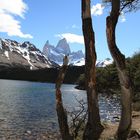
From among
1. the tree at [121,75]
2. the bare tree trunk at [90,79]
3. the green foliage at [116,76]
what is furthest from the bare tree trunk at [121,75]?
the green foliage at [116,76]

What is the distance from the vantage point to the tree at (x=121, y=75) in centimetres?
1617

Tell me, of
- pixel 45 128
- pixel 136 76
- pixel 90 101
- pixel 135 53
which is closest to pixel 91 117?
pixel 90 101

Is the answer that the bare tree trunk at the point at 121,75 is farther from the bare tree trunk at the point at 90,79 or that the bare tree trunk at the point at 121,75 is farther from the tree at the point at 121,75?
the bare tree trunk at the point at 90,79

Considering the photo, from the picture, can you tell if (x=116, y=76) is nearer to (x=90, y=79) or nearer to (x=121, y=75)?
(x=90, y=79)

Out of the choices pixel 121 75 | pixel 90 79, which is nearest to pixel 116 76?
pixel 90 79

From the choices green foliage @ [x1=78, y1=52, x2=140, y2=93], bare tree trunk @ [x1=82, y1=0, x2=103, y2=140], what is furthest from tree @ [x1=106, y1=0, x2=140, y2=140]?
green foliage @ [x1=78, y1=52, x2=140, y2=93]

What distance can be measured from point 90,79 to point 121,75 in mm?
1440

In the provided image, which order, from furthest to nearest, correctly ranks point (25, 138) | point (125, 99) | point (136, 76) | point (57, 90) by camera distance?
point (136, 76) → point (25, 138) → point (57, 90) → point (125, 99)

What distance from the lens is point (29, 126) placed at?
163 feet

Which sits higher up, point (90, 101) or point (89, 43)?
point (89, 43)

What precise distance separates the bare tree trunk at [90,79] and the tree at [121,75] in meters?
0.89

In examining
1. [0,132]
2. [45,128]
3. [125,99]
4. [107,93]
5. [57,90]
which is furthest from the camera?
[107,93]

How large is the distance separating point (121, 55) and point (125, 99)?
6.43 ft

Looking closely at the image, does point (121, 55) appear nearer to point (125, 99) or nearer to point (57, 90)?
point (125, 99)
